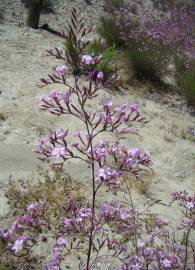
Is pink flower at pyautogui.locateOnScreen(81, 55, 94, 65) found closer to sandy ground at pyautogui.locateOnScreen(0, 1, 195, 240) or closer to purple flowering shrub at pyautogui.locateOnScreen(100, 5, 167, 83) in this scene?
sandy ground at pyautogui.locateOnScreen(0, 1, 195, 240)

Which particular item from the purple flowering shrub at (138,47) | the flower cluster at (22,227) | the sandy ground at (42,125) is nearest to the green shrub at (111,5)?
the purple flowering shrub at (138,47)

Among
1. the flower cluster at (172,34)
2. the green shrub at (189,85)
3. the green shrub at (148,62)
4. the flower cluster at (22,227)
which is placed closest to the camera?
the flower cluster at (22,227)

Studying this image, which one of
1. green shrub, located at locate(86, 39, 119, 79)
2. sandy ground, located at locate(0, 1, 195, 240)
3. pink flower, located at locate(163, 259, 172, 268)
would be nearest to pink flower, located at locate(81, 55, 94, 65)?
pink flower, located at locate(163, 259, 172, 268)

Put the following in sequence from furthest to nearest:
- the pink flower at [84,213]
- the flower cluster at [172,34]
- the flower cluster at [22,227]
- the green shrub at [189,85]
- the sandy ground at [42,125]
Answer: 1. the flower cluster at [172,34]
2. the green shrub at [189,85]
3. the sandy ground at [42,125]
4. the pink flower at [84,213]
5. the flower cluster at [22,227]

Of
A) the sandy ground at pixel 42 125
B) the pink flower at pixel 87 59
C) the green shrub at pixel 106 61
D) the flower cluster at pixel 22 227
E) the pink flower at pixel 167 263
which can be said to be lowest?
the sandy ground at pixel 42 125

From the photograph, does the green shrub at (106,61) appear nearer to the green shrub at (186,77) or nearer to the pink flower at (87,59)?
the green shrub at (186,77)

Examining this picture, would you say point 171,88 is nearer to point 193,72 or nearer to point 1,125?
point 193,72
